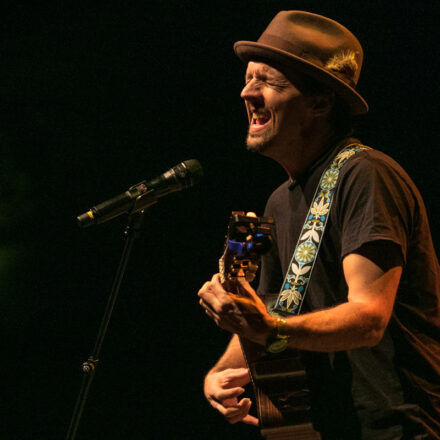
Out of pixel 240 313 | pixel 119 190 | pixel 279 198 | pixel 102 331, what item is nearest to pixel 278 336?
pixel 240 313

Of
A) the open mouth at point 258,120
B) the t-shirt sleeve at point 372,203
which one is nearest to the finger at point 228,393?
the t-shirt sleeve at point 372,203

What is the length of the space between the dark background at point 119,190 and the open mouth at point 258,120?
140 cm

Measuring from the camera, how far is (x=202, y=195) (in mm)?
3590

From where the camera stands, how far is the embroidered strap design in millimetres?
1827

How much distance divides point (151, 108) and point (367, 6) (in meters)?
1.66

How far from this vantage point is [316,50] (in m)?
2.03

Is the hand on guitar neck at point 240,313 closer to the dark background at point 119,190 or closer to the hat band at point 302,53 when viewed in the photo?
the hat band at point 302,53

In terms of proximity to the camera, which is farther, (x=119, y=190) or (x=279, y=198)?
(x=119, y=190)

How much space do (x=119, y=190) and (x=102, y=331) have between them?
1.74m

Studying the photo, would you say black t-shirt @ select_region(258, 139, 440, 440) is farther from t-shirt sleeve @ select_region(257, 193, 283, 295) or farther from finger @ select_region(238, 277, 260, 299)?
t-shirt sleeve @ select_region(257, 193, 283, 295)

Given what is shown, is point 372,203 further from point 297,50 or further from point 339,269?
point 297,50

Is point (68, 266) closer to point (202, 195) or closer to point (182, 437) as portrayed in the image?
point (202, 195)

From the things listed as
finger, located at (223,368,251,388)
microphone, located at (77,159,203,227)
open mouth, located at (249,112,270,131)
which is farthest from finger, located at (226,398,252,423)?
open mouth, located at (249,112,270,131)

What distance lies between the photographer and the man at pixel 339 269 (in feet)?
4.95
